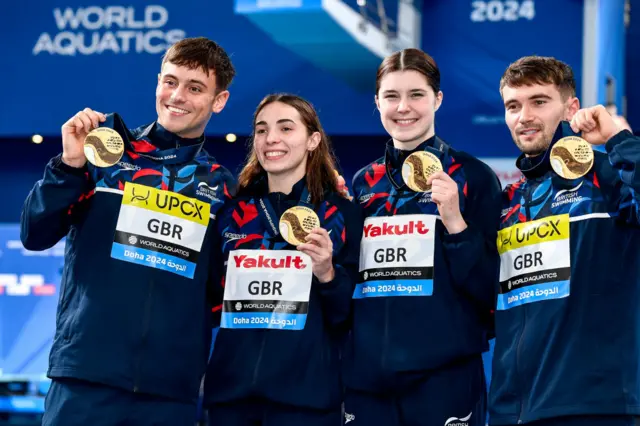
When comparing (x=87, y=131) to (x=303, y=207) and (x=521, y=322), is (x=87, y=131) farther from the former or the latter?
(x=521, y=322)

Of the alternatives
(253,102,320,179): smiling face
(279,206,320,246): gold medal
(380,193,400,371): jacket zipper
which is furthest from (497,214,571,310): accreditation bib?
(253,102,320,179): smiling face

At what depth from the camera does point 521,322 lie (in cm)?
335

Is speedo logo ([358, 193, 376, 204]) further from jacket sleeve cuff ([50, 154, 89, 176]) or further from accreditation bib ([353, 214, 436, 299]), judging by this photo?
jacket sleeve cuff ([50, 154, 89, 176])

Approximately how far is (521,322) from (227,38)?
6.59 metres

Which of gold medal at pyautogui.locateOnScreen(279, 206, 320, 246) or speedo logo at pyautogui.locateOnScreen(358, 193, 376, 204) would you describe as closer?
gold medal at pyautogui.locateOnScreen(279, 206, 320, 246)

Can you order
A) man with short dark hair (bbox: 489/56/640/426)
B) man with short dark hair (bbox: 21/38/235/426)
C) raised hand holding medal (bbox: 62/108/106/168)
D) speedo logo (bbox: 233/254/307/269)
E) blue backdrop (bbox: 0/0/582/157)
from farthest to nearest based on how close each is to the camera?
blue backdrop (bbox: 0/0/582/157), speedo logo (bbox: 233/254/307/269), raised hand holding medal (bbox: 62/108/106/168), man with short dark hair (bbox: 21/38/235/426), man with short dark hair (bbox: 489/56/640/426)

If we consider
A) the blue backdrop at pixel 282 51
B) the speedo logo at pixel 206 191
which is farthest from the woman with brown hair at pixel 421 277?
the blue backdrop at pixel 282 51

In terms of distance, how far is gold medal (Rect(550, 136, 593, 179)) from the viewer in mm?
3371

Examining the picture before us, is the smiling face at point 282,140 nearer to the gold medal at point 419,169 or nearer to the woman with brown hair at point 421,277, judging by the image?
the woman with brown hair at point 421,277

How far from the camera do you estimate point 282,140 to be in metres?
3.80

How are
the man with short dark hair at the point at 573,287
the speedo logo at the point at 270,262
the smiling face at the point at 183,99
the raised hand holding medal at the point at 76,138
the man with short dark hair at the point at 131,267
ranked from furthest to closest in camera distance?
1. the smiling face at the point at 183,99
2. the speedo logo at the point at 270,262
3. the raised hand holding medal at the point at 76,138
4. the man with short dark hair at the point at 131,267
5. the man with short dark hair at the point at 573,287

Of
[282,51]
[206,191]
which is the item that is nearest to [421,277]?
[206,191]

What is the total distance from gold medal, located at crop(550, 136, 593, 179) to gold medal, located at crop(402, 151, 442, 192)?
435mm

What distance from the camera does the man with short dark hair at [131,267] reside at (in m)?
3.43
